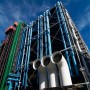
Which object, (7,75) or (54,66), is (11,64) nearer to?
(7,75)

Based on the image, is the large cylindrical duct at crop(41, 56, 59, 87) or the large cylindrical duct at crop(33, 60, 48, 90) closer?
the large cylindrical duct at crop(41, 56, 59, 87)

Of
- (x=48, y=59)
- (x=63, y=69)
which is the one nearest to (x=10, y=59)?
(x=48, y=59)

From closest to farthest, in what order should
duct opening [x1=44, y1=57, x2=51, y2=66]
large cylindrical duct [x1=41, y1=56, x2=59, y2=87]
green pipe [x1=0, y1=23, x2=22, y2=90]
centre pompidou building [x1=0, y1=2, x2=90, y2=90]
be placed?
1. large cylindrical duct [x1=41, y1=56, x2=59, y2=87]
2. centre pompidou building [x1=0, y1=2, x2=90, y2=90]
3. duct opening [x1=44, y1=57, x2=51, y2=66]
4. green pipe [x1=0, y1=23, x2=22, y2=90]

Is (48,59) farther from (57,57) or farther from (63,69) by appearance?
(63,69)

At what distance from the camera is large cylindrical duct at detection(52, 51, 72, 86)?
31.4 ft

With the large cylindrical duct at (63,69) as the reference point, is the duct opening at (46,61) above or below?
above

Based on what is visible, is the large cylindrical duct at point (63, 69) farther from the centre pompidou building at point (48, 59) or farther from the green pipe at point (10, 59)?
the green pipe at point (10, 59)

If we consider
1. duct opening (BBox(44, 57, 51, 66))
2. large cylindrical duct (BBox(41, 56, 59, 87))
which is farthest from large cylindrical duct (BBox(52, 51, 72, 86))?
duct opening (BBox(44, 57, 51, 66))

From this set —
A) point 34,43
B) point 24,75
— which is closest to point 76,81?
point 24,75

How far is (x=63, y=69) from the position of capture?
33.4 ft

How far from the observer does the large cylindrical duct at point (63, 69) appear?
9.56 m

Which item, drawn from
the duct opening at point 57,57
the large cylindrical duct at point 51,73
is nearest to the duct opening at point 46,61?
the large cylindrical duct at point 51,73

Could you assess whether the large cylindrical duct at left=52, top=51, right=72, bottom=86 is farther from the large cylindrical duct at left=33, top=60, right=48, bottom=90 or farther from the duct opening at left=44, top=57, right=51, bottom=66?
the large cylindrical duct at left=33, top=60, right=48, bottom=90

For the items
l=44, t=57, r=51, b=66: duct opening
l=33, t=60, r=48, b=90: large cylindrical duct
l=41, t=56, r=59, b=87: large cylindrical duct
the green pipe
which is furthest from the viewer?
the green pipe
